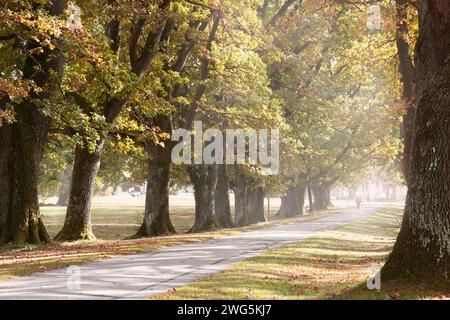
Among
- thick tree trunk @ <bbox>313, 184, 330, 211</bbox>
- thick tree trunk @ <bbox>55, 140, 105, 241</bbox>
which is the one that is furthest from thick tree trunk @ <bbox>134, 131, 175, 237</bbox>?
thick tree trunk @ <bbox>313, 184, 330, 211</bbox>

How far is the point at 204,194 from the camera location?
3253 cm

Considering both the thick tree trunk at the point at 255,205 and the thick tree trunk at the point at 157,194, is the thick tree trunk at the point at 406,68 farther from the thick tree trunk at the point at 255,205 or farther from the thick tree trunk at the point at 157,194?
the thick tree trunk at the point at 255,205

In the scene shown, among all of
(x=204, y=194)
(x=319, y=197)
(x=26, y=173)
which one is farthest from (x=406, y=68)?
(x=319, y=197)

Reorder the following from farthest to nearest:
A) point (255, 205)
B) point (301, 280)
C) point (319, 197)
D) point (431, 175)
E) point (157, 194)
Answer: point (319, 197)
point (255, 205)
point (157, 194)
point (301, 280)
point (431, 175)

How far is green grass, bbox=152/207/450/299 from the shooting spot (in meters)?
10.2

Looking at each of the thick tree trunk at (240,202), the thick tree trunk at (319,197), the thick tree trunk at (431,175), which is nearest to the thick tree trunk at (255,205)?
the thick tree trunk at (240,202)

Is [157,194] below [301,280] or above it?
above

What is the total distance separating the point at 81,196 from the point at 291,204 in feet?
121

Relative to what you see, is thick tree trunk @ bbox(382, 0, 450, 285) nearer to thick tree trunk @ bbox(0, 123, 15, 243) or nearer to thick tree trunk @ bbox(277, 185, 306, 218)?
thick tree trunk @ bbox(0, 123, 15, 243)

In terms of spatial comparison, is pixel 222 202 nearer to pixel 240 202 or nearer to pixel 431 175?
pixel 240 202

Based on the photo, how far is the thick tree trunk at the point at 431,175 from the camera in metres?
10.8

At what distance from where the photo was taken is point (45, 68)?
64.7 feet
